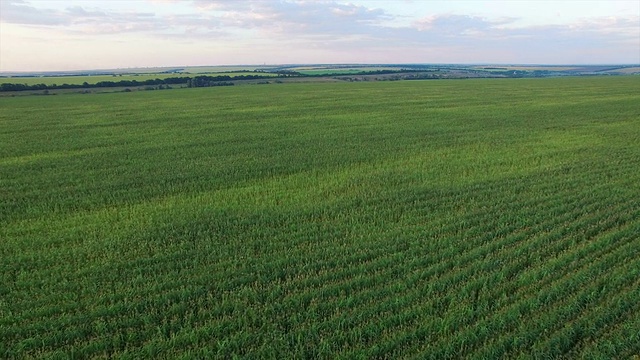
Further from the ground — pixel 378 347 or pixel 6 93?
pixel 6 93

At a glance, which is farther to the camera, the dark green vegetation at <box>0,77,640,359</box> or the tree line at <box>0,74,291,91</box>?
the tree line at <box>0,74,291,91</box>

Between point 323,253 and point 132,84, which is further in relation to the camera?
point 132,84

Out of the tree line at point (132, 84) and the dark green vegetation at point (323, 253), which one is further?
the tree line at point (132, 84)

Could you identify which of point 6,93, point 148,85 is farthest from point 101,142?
point 148,85

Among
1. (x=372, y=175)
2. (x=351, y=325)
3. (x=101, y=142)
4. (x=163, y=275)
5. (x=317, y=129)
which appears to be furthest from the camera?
(x=317, y=129)

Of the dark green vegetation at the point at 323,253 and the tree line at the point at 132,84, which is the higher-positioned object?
the tree line at the point at 132,84

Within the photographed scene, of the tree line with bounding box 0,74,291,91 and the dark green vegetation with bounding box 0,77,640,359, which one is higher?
the tree line with bounding box 0,74,291,91

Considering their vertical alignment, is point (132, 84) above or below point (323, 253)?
above

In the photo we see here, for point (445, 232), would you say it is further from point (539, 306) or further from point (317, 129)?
point (317, 129)
